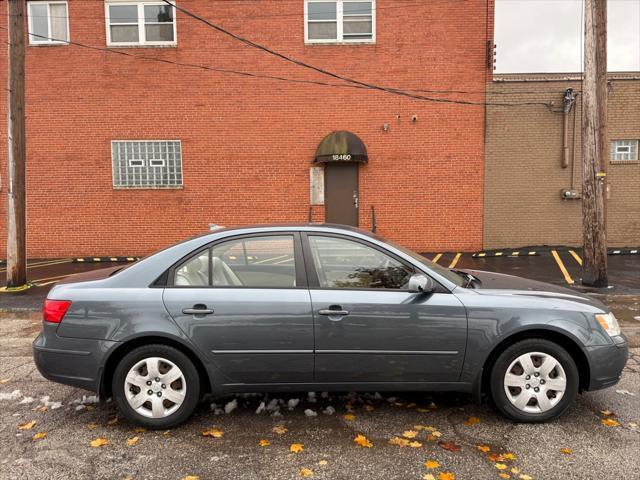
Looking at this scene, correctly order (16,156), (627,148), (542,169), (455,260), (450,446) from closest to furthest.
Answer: (450,446), (16,156), (455,260), (542,169), (627,148)

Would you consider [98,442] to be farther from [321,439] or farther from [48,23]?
[48,23]

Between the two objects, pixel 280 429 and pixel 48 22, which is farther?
pixel 48 22

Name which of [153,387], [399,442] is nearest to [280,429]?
[399,442]

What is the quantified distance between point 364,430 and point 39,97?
13.8 metres

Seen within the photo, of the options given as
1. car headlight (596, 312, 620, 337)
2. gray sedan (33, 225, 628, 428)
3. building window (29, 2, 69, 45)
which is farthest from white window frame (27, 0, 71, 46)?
car headlight (596, 312, 620, 337)

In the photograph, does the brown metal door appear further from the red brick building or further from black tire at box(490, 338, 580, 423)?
black tire at box(490, 338, 580, 423)

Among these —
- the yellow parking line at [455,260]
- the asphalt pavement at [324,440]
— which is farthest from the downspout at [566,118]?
the asphalt pavement at [324,440]

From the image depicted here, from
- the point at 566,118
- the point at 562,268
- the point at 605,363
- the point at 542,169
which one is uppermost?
the point at 566,118

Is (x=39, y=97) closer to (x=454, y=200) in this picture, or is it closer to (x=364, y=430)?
(x=454, y=200)

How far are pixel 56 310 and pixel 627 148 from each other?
14831 mm

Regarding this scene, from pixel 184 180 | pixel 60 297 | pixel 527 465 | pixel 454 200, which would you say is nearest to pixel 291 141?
pixel 184 180

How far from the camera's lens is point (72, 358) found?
348cm

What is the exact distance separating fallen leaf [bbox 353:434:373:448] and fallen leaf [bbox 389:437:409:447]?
0.50ft

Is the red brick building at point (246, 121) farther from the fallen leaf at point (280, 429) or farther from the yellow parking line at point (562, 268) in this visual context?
the fallen leaf at point (280, 429)
